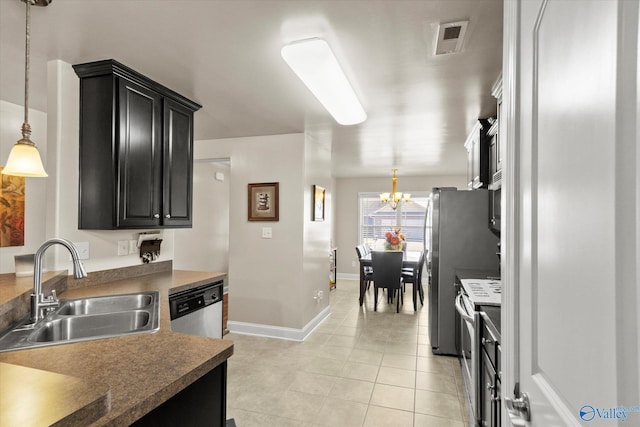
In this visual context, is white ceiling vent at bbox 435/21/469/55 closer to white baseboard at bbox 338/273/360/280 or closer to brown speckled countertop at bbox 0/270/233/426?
brown speckled countertop at bbox 0/270/233/426

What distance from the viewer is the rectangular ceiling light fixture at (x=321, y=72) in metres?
1.88

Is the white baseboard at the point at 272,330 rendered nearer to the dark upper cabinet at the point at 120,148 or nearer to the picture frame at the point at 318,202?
the picture frame at the point at 318,202

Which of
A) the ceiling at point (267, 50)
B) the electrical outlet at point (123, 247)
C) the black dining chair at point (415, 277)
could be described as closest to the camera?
the ceiling at point (267, 50)

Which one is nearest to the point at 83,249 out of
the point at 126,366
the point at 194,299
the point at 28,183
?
the point at 194,299

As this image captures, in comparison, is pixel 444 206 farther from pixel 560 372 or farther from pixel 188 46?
pixel 560 372

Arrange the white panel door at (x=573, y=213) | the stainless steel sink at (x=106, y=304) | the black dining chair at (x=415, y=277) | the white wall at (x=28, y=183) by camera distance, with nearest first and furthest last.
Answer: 1. the white panel door at (x=573, y=213)
2. the stainless steel sink at (x=106, y=304)
3. the white wall at (x=28, y=183)
4. the black dining chair at (x=415, y=277)

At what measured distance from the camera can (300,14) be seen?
165 cm

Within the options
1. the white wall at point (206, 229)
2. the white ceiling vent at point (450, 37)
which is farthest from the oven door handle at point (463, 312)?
the white wall at point (206, 229)

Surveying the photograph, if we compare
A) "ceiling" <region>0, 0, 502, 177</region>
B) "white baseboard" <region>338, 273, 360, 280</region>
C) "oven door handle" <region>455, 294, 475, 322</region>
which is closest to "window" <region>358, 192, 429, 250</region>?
"white baseboard" <region>338, 273, 360, 280</region>

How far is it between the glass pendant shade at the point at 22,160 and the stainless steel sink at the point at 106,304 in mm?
723

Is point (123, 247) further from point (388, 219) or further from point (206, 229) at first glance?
point (388, 219)

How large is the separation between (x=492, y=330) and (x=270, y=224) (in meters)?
2.79

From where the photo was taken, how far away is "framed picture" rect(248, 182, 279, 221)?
3934 mm

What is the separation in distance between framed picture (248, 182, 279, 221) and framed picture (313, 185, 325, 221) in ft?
1.69
